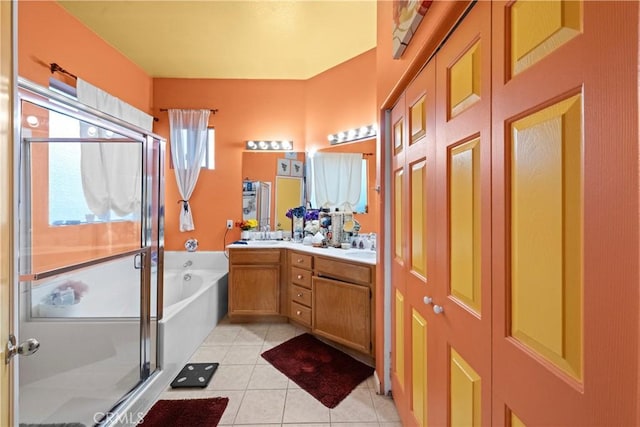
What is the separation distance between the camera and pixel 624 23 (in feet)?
1.29

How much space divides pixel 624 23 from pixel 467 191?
0.48 metres

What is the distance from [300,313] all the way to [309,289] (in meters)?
0.28

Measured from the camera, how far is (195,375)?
1.88m

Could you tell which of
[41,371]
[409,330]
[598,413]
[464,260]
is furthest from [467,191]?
[41,371]

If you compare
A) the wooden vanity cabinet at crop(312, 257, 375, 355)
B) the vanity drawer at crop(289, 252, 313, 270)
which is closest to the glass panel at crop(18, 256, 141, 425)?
the vanity drawer at crop(289, 252, 313, 270)

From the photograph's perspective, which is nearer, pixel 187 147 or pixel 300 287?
pixel 300 287

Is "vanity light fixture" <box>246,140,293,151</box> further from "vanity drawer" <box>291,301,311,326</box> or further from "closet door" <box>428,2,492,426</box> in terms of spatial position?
"closet door" <box>428,2,492,426</box>

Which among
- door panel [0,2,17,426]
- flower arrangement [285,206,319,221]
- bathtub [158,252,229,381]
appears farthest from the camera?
flower arrangement [285,206,319,221]

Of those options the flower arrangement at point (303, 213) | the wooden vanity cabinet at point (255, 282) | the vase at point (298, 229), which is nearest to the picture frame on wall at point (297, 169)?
the flower arrangement at point (303, 213)

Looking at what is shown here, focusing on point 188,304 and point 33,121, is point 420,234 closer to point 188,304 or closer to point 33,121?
point 188,304

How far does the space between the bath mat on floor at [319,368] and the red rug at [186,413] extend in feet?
1.66

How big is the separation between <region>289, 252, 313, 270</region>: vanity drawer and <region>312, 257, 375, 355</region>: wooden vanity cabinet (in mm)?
83

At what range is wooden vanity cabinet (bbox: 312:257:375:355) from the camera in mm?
1937

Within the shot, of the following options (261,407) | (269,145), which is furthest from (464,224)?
(269,145)
